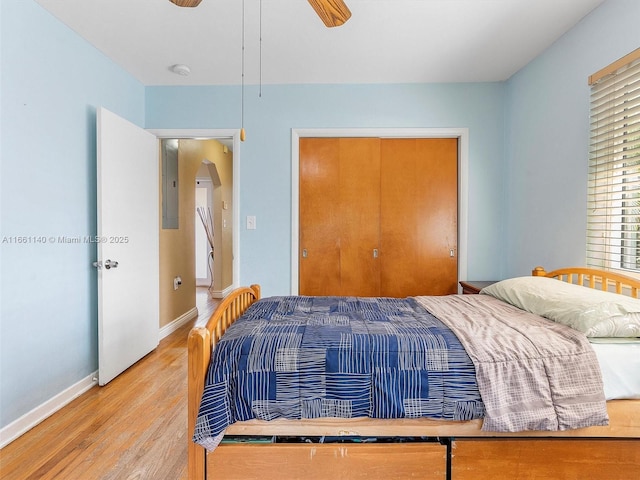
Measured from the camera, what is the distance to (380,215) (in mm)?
3131

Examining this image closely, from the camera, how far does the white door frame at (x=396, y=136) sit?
3059 mm

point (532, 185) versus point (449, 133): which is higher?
point (449, 133)

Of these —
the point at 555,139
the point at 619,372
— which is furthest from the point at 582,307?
the point at 555,139

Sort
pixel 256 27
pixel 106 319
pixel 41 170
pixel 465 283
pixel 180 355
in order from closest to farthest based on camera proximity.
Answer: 1. pixel 41 170
2. pixel 256 27
3. pixel 106 319
4. pixel 465 283
5. pixel 180 355

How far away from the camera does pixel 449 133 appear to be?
3.06 metres

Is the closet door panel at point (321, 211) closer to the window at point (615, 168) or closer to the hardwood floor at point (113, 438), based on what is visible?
the hardwood floor at point (113, 438)

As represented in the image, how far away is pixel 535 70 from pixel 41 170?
3530 mm

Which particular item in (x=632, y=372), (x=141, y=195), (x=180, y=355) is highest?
(x=141, y=195)

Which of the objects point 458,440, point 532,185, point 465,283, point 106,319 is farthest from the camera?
point 465,283

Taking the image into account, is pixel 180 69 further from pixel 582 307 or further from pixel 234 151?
pixel 582 307

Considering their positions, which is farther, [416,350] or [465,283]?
[465,283]

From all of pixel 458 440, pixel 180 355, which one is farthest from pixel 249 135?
pixel 458 440

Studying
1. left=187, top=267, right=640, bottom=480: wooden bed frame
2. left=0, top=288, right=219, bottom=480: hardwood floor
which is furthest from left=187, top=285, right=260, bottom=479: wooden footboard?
left=0, top=288, right=219, bottom=480: hardwood floor

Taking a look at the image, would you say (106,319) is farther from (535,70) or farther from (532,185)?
(535,70)
